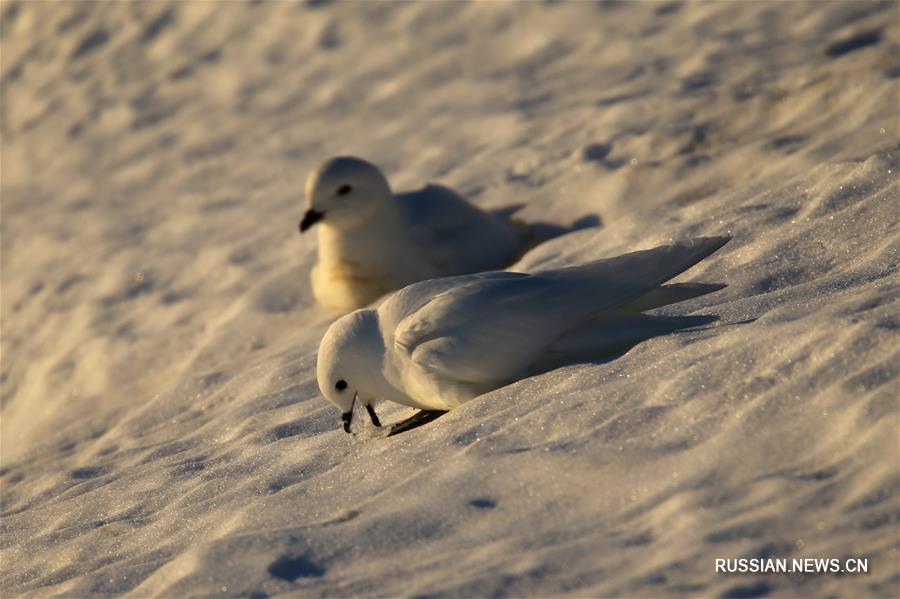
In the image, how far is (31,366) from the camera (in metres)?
6.18

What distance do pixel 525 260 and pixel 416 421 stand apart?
2.03 m

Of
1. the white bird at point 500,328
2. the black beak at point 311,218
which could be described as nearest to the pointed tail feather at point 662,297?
the white bird at point 500,328

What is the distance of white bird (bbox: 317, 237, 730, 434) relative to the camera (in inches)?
130

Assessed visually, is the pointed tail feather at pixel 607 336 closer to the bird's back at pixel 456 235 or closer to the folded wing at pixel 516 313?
the folded wing at pixel 516 313

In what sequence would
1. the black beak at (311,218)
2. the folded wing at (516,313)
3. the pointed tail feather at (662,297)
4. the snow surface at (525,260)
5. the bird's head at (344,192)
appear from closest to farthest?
1. the snow surface at (525,260)
2. the folded wing at (516,313)
3. the pointed tail feather at (662,297)
4. the black beak at (311,218)
5. the bird's head at (344,192)

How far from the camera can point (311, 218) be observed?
5.75 meters

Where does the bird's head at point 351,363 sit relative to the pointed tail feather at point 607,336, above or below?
above

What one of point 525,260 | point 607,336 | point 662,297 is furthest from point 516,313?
point 525,260

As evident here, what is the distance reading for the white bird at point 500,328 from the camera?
3.29m

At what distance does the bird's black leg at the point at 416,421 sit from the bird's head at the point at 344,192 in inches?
91.1

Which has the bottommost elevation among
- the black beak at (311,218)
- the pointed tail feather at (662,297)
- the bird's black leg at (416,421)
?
the bird's black leg at (416,421)

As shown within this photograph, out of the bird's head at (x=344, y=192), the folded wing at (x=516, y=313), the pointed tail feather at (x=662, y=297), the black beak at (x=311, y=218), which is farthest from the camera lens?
the bird's head at (x=344, y=192)

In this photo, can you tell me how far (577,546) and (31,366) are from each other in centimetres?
439

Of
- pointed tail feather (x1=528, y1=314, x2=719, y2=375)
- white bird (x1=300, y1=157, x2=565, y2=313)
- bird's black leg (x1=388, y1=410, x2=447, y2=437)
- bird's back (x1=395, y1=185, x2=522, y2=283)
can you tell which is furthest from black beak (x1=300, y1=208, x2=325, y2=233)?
pointed tail feather (x1=528, y1=314, x2=719, y2=375)
